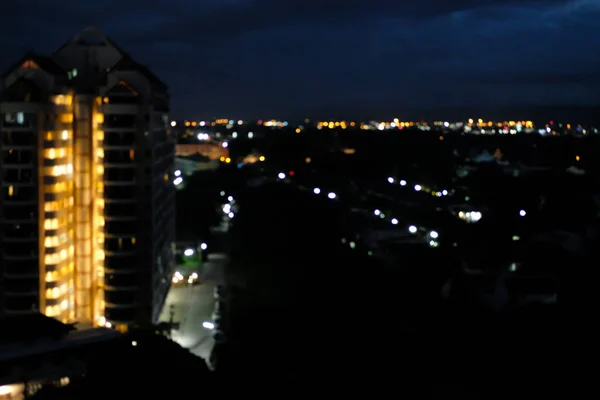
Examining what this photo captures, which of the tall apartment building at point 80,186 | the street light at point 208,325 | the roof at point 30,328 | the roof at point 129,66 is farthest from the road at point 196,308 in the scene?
the roof at point 129,66

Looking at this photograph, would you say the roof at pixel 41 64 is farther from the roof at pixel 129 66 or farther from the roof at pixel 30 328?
the roof at pixel 30 328

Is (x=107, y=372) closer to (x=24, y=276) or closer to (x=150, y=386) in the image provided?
(x=150, y=386)

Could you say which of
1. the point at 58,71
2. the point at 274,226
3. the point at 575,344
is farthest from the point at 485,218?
the point at 58,71

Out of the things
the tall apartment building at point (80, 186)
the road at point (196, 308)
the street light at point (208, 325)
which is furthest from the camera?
the street light at point (208, 325)

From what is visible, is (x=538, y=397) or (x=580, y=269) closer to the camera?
(x=538, y=397)

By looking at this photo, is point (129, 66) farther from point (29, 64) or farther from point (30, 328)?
point (30, 328)

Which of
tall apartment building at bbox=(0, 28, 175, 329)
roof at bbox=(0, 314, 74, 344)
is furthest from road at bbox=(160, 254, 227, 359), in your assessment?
roof at bbox=(0, 314, 74, 344)
